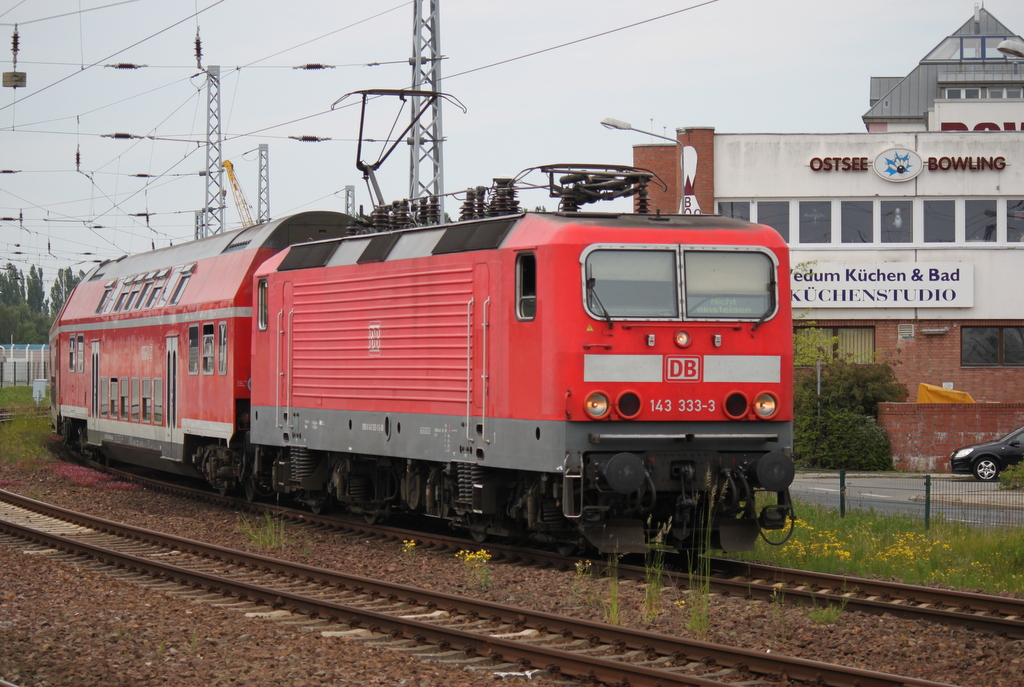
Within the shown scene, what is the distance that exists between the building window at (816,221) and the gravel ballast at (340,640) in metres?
24.8

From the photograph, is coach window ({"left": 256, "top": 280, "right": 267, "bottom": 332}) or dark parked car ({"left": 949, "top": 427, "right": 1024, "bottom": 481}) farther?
dark parked car ({"left": 949, "top": 427, "right": 1024, "bottom": 481})

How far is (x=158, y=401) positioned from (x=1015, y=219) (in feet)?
82.3

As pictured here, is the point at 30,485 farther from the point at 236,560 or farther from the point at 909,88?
the point at 909,88

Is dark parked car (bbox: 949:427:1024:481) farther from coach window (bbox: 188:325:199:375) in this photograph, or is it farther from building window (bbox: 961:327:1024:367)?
coach window (bbox: 188:325:199:375)

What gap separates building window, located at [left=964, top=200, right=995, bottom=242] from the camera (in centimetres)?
3441

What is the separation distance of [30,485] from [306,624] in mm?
13396

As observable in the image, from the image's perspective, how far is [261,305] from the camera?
16797 millimetres

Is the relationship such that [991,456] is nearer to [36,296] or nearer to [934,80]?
[934,80]

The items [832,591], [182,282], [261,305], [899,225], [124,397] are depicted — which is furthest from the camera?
[899,225]

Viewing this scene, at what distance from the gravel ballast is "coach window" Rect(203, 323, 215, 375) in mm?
5960

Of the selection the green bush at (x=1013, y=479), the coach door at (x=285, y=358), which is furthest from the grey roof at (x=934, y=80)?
the coach door at (x=285, y=358)

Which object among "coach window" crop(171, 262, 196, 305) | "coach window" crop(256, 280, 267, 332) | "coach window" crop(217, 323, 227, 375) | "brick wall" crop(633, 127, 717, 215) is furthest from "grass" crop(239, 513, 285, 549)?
"brick wall" crop(633, 127, 717, 215)

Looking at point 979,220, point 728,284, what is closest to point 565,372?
point 728,284

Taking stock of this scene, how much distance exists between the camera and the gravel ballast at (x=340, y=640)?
7812 mm
